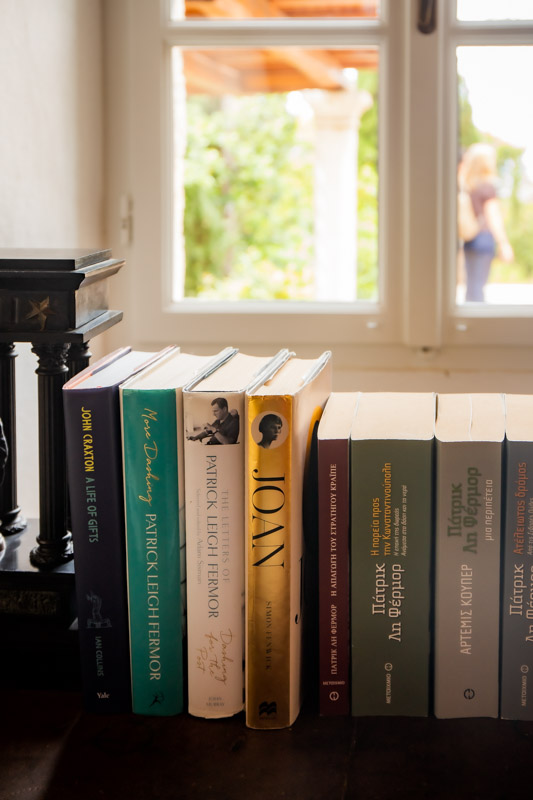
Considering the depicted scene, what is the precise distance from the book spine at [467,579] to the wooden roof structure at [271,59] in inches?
56.3

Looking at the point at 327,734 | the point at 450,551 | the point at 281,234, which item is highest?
the point at 281,234

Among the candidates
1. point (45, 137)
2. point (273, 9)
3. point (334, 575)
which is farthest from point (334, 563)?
point (273, 9)

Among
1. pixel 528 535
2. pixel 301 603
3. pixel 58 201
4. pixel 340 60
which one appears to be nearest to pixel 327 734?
pixel 301 603

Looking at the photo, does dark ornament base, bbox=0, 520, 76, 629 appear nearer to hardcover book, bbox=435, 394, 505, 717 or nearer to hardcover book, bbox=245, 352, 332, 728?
hardcover book, bbox=245, 352, 332, 728

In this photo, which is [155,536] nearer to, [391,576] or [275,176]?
[391,576]

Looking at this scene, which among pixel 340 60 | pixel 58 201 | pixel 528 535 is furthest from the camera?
pixel 340 60

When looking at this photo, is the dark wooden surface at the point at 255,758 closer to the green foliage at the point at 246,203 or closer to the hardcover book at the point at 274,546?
the hardcover book at the point at 274,546

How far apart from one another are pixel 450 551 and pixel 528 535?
71 mm

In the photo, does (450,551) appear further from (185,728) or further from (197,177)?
(197,177)

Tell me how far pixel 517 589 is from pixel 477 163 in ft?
4.62

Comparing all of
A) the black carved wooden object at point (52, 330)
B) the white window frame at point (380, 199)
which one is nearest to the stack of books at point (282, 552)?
the black carved wooden object at point (52, 330)

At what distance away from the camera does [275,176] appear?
2.07m

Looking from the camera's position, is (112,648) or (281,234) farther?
(281,234)

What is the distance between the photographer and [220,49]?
201cm
